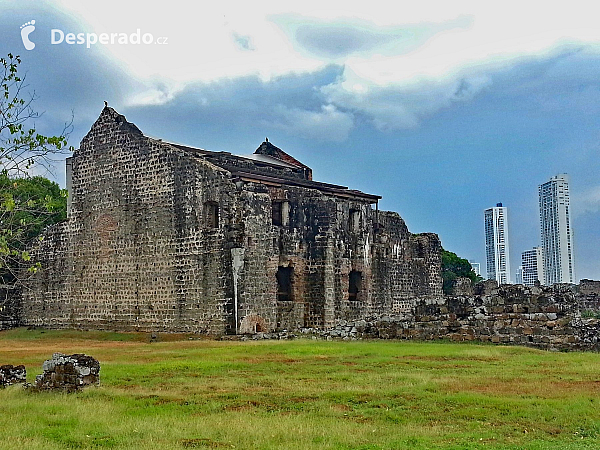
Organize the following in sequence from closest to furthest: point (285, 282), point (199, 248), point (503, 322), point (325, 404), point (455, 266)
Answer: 1. point (325, 404)
2. point (503, 322)
3. point (199, 248)
4. point (285, 282)
5. point (455, 266)

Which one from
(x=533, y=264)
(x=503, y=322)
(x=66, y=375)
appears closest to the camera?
(x=66, y=375)

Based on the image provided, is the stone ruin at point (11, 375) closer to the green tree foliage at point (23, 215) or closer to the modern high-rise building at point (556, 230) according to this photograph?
the green tree foliage at point (23, 215)

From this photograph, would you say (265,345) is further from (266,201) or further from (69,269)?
(69,269)

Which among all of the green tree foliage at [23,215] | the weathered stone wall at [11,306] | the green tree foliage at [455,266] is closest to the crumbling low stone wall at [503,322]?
the green tree foliage at [23,215]

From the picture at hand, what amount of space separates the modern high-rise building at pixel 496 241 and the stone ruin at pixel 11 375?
251ft

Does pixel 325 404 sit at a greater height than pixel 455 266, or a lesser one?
lesser

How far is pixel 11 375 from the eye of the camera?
1406 cm

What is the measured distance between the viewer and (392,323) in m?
24.2

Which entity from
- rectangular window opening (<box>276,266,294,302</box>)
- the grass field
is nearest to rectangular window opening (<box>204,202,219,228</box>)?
rectangular window opening (<box>276,266,294,302</box>)

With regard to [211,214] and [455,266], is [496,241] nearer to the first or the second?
[455,266]

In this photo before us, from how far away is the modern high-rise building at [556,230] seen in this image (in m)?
75.5

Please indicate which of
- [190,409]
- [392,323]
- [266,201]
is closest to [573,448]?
[190,409]

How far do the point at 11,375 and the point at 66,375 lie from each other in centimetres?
158

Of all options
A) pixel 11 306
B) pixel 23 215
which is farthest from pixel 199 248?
pixel 23 215
